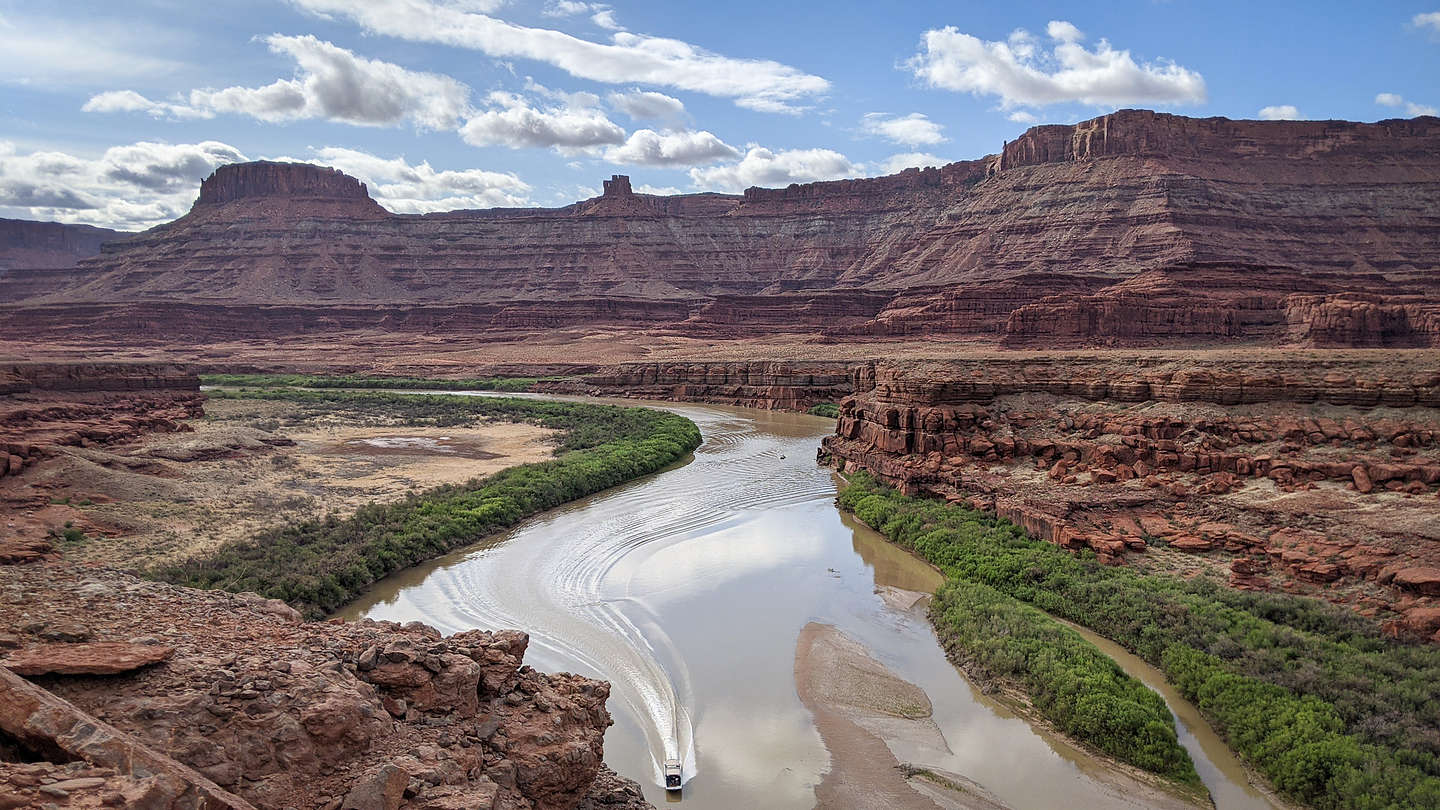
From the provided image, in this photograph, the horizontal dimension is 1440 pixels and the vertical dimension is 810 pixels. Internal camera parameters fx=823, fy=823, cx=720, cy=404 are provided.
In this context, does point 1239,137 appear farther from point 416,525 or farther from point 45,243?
point 45,243

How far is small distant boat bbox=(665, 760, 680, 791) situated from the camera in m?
10.6

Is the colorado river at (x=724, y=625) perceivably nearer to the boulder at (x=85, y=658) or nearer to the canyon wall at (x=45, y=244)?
the boulder at (x=85, y=658)

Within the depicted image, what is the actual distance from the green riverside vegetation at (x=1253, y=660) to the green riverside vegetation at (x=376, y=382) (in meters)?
57.0

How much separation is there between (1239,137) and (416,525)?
118m

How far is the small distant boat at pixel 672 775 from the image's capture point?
10.6 metres

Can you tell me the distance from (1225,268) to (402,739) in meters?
74.2

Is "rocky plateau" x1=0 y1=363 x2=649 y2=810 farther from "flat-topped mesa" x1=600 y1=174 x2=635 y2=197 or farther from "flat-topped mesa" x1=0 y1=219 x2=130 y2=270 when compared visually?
"flat-topped mesa" x1=0 y1=219 x2=130 y2=270

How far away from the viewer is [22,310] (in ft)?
327

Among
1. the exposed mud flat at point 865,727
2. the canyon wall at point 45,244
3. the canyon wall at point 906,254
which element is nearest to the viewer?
the exposed mud flat at point 865,727

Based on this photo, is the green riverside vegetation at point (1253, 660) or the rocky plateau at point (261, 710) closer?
the rocky plateau at point (261, 710)

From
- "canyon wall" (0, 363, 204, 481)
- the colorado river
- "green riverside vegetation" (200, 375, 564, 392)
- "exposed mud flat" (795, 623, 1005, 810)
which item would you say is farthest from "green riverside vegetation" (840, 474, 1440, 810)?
"green riverside vegetation" (200, 375, 564, 392)

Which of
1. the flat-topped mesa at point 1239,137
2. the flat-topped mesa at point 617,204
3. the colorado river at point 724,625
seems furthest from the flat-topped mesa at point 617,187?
the colorado river at point 724,625

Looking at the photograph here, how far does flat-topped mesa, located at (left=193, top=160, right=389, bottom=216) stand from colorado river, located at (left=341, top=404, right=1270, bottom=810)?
463ft

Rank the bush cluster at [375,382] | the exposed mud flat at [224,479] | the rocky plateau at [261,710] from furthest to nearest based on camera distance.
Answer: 1. the bush cluster at [375,382]
2. the exposed mud flat at [224,479]
3. the rocky plateau at [261,710]
